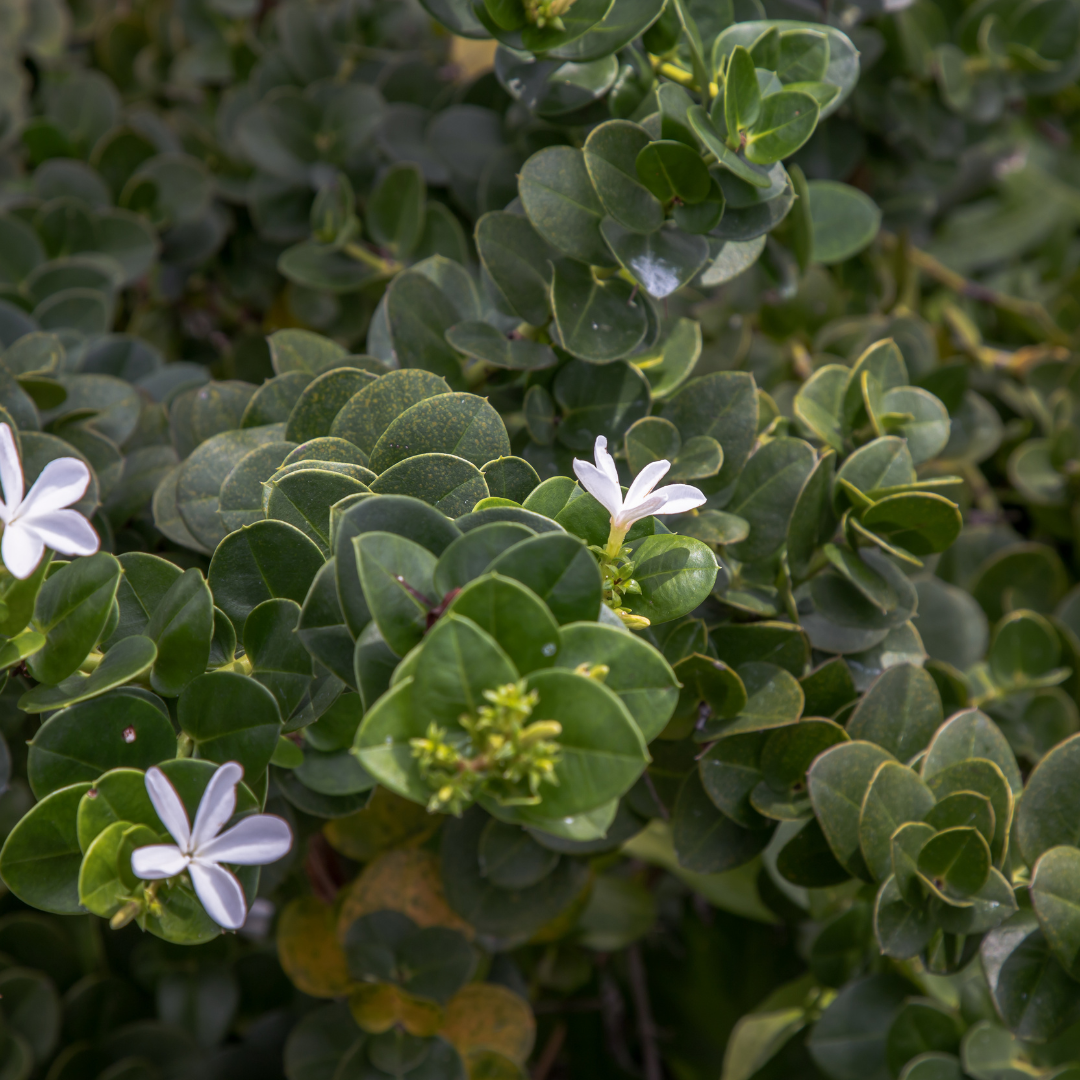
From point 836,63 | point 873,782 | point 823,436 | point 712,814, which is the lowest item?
point 712,814

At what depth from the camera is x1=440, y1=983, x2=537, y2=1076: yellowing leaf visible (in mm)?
1085

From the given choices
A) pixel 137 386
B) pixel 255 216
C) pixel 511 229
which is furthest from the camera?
pixel 255 216

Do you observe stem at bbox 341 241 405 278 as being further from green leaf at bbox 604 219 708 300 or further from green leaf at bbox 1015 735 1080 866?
green leaf at bbox 1015 735 1080 866

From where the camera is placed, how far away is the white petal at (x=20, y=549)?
562mm

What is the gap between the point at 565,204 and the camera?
822mm

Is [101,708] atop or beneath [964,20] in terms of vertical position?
beneath

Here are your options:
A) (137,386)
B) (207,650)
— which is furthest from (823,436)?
(137,386)

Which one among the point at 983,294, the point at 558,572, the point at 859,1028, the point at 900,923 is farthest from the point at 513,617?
the point at 983,294

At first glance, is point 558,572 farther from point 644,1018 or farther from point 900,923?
point 644,1018

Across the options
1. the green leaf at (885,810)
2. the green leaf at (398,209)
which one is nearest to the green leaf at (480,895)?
the green leaf at (885,810)

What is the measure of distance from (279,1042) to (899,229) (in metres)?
1.47

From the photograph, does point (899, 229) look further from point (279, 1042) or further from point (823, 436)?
point (279, 1042)

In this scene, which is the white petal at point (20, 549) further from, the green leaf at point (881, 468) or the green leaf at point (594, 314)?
the green leaf at point (881, 468)

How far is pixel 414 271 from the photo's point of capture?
2.93ft
